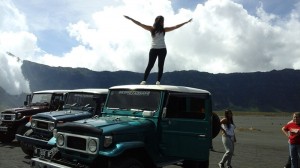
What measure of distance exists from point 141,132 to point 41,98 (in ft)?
31.9

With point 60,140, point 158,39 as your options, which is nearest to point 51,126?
point 60,140

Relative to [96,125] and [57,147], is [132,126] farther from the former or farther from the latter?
[57,147]

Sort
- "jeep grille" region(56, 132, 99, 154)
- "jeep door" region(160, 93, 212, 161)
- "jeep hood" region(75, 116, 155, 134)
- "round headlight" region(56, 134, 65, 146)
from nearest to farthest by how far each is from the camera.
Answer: "jeep grille" region(56, 132, 99, 154)
"jeep hood" region(75, 116, 155, 134)
"round headlight" region(56, 134, 65, 146)
"jeep door" region(160, 93, 212, 161)

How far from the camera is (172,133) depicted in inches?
325

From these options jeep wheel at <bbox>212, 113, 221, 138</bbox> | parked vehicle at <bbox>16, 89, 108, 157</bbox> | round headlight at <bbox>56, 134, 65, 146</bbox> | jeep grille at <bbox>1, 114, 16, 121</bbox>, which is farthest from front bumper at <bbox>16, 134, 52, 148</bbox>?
jeep wheel at <bbox>212, 113, 221, 138</bbox>

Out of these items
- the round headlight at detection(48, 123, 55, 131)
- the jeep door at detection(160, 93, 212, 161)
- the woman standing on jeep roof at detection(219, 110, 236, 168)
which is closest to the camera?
the jeep door at detection(160, 93, 212, 161)

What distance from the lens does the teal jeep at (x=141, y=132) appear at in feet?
23.6

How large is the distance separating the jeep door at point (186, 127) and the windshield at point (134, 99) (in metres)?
0.33

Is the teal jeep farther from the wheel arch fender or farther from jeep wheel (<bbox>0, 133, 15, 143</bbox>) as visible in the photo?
jeep wheel (<bbox>0, 133, 15, 143</bbox>)

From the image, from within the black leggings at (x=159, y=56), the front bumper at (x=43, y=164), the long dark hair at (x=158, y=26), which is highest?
the long dark hair at (x=158, y=26)

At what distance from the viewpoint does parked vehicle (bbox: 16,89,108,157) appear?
11.9 metres

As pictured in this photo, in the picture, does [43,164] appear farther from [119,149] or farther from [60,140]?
[119,149]

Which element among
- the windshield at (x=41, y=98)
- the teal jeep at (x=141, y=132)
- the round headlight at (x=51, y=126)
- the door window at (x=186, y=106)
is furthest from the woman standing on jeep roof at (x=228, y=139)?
the windshield at (x=41, y=98)

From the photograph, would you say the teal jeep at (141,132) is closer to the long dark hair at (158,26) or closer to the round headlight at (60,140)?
the round headlight at (60,140)
